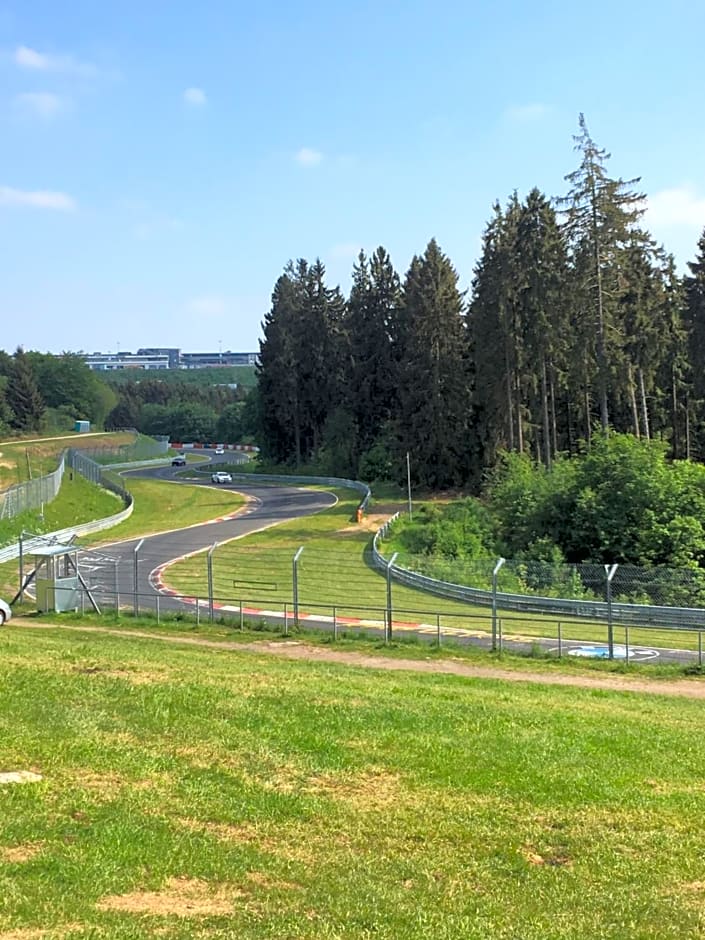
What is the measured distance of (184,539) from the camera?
4869 centimetres

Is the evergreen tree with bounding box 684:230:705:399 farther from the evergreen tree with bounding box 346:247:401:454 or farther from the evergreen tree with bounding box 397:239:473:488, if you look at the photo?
the evergreen tree with bounding box 346:247:401:454

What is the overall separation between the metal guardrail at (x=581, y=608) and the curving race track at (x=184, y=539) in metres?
9.44

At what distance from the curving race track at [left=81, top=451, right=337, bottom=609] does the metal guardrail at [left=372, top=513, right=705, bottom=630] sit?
944 cm

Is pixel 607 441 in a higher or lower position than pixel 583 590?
higher

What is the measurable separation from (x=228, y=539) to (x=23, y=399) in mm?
84292

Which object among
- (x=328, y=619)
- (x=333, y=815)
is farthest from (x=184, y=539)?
(x=333, y=815)

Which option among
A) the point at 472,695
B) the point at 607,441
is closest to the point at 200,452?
the point at 607,441

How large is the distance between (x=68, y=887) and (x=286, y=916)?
1.54 m

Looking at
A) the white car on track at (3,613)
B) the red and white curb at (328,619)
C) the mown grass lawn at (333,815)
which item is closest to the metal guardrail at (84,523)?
the white car on track at (3,613)

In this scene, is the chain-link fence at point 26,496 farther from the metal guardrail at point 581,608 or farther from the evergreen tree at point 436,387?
the evergreen tree at point 436,387

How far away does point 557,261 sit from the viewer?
188 ft

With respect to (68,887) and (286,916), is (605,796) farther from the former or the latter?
(68,887)

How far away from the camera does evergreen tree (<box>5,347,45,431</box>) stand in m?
122

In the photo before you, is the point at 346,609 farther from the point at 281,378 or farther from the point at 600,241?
the point at 281,378
